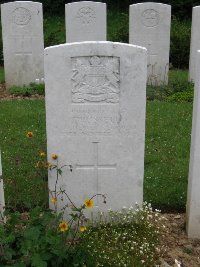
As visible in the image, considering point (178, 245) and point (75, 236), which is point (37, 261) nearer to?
point (75, 236)

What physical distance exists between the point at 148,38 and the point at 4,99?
136 inches

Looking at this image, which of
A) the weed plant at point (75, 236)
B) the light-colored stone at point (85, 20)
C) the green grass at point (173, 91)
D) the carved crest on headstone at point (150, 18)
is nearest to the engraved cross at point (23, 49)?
the light-colored stone at point (85, 20)

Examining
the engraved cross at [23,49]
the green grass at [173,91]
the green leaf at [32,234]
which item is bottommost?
the green leaf at [32,234]

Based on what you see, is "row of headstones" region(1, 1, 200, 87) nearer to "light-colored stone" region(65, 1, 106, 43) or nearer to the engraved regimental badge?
"light-colored stone" region(65, 1, 106, 43)

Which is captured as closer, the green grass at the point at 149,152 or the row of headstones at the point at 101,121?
the row of headstones at the point at 101,121

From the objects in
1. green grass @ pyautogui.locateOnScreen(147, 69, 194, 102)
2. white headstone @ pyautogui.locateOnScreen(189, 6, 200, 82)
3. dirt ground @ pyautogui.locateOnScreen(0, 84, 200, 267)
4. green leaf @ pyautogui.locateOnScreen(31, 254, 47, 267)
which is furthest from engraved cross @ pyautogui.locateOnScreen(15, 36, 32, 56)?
green leaf @ pyautogui.locateOnScreen(31, 254, 47, 267)

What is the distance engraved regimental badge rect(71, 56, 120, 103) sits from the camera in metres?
3.81

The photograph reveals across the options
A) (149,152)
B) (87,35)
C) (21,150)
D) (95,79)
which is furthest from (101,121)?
(87,35)

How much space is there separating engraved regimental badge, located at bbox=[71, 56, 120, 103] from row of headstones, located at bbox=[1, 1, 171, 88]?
6153mm

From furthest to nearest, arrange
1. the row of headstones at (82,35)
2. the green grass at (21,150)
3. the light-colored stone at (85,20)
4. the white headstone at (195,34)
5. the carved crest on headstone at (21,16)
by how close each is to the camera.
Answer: the white headstone at (195,34), the light-colored stone at (85,20), the row of headstones at (82,35), the carved crest on headstone at (21,16), the green grass at (21,150)

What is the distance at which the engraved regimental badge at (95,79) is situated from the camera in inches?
150

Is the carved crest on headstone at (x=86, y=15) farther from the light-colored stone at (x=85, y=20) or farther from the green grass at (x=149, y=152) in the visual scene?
the green grass at (x=149, y=152)

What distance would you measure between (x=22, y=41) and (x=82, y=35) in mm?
1334

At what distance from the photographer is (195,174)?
392 cm
